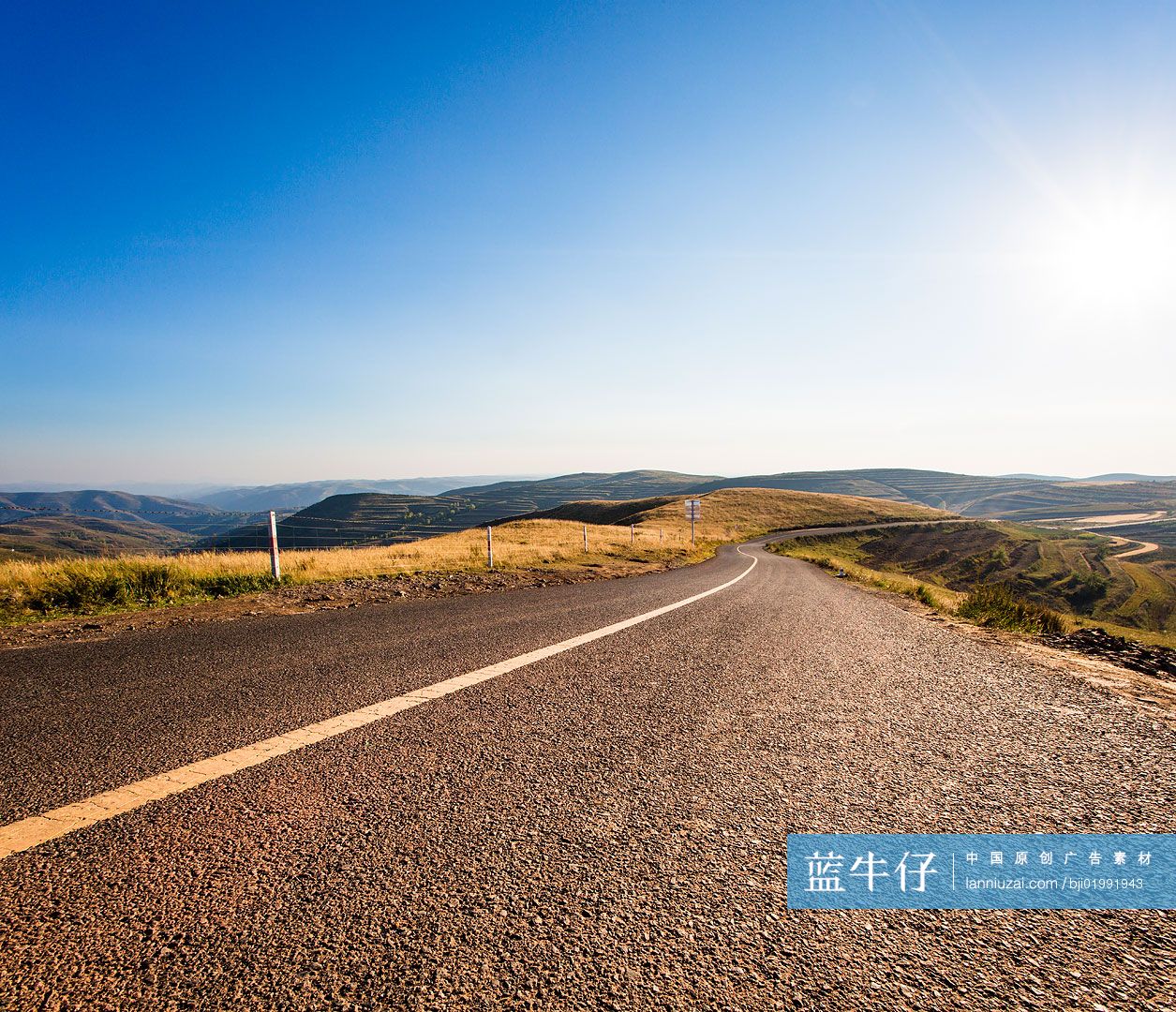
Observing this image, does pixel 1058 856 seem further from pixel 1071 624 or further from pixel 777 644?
pixel 1071 624

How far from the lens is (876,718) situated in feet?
11.1

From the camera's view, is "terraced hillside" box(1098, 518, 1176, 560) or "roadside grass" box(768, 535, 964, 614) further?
"terraced hillside" box(1098, 518, 1176, 560)

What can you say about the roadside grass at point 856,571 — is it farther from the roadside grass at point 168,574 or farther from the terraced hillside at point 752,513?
the terraced hillside at point 752,513

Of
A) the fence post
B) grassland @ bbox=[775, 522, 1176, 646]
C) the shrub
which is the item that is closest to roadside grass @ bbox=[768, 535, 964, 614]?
grassland @ bbox=[775, 522, 1176, 646]

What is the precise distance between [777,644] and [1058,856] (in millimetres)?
3476

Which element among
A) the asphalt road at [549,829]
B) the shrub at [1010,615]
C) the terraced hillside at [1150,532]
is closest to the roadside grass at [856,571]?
the shrub at [1010,615]

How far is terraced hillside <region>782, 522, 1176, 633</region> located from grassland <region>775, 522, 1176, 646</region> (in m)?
0.07

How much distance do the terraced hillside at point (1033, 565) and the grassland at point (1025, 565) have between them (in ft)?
0.23

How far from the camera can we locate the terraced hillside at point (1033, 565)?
39062mm

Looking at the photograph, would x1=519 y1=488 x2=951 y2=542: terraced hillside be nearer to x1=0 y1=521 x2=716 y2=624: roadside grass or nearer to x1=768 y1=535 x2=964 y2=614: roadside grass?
x1=768 y1=535 x2=964 y2=614: roadside grass

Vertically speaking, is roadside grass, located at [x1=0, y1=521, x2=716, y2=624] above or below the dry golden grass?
above

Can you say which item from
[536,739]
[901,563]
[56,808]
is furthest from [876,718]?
[901,563]

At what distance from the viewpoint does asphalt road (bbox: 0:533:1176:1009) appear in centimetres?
137

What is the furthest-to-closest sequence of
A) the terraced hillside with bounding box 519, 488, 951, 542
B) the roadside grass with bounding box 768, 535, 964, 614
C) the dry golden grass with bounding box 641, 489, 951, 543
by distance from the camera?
the terraced hillside with bounding box 519, 488, 951, 542 → the dry golden grass with bounding box 641, 489, 951, 543 → the roadside grass with bounding box 768, 535, 964, 614
